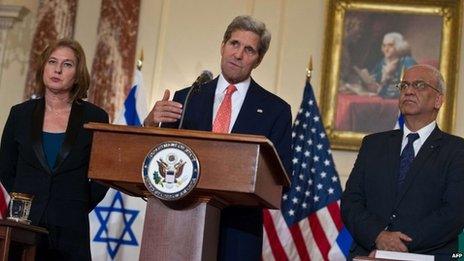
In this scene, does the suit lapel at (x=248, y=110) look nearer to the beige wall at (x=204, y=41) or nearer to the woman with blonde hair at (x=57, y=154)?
the woman with blonde hair at (x=57, y=154)

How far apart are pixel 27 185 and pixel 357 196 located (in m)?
1.67

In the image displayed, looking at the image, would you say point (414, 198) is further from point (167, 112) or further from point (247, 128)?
point (167, 112)

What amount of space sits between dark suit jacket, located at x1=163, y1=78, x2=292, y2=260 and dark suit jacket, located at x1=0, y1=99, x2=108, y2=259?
19.5 inches

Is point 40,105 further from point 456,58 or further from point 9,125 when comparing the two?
point 456,58

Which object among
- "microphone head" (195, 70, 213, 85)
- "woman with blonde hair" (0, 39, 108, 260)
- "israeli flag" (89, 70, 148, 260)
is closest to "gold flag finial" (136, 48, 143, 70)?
"israeli flag" (89, 70, 148, 260)

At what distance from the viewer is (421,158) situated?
4.30 metres

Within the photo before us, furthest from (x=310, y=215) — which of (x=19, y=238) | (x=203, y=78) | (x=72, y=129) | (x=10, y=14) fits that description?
(x=10, y=14)

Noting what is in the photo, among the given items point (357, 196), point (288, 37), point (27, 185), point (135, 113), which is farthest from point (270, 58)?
point (27, 185)

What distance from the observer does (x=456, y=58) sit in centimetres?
716

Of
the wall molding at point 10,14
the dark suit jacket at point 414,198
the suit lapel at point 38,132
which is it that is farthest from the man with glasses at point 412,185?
the wall molding at point 10,14

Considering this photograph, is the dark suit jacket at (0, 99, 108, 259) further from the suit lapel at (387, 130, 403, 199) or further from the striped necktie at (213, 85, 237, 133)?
the suit lapel at (387, 130, 403, 199)

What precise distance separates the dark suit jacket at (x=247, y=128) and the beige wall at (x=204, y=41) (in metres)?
3.35

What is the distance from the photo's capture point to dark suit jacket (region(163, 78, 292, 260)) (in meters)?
3.66

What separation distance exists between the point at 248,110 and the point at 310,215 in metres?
2.73
